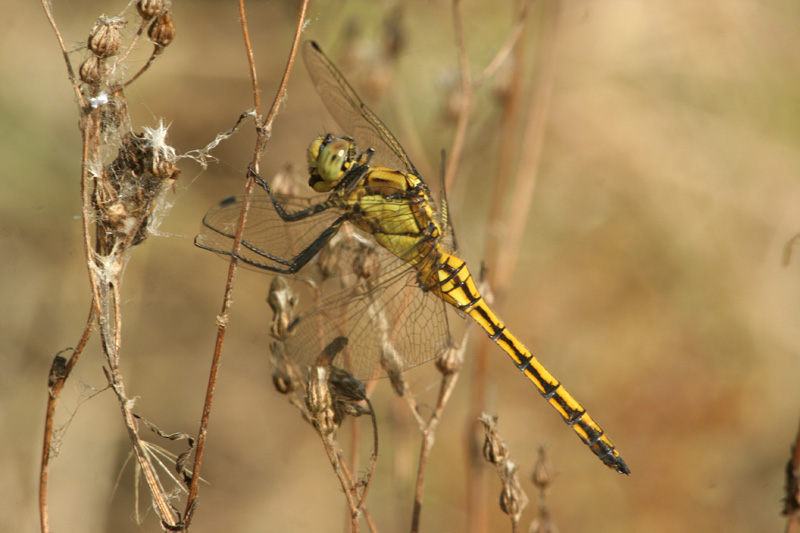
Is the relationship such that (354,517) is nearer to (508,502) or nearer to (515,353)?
(508,502)

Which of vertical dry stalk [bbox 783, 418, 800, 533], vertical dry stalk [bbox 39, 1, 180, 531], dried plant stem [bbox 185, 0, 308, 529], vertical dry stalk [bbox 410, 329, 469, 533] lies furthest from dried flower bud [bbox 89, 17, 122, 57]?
vertical dry stalk [bbox 783, 418, 800, 533]

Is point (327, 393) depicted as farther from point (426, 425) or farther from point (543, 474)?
point (543, 474)

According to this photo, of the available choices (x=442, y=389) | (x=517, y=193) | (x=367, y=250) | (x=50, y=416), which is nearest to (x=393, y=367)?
(x=442, y=389)

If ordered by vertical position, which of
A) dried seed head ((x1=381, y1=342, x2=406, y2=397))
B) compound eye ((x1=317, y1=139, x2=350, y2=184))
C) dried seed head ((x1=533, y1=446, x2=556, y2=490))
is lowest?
dried seed head ((x1=533, y1=446, x2=556, y2=490))

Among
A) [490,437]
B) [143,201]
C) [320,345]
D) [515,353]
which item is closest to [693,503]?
[515,353]

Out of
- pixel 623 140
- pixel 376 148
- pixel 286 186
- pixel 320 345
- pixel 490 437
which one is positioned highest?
pixel 623 140

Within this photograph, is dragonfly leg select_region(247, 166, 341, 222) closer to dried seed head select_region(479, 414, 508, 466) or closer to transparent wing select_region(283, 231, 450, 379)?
transparent wing select_region(283, 231, 450, 379)
